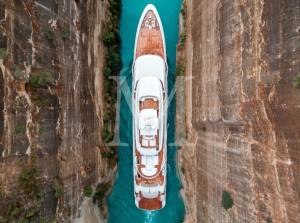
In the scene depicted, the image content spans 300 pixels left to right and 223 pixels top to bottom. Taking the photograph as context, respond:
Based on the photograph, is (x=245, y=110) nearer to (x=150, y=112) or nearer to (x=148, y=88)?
(x=150, y=112)

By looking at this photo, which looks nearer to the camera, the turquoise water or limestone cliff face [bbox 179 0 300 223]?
limestone cliff face [bbox 179 0 300 223]

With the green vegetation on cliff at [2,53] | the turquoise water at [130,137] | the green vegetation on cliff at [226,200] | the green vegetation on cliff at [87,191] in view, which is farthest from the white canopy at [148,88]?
the green vegetation on cliff at [2,53]

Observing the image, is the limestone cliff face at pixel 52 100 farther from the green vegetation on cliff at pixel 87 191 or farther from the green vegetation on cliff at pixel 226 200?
the green vegetation on cliff at pixel 226 200

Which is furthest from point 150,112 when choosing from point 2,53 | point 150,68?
point 2,53

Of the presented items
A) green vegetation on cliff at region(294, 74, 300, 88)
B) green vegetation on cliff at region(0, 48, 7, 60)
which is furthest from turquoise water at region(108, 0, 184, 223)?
green vegetation on cliff at region(294, 74, 300, 88)

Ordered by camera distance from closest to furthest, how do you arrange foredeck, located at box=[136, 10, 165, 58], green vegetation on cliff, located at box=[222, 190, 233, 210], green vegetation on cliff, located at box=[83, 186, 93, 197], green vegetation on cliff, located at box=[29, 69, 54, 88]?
green vegetation on cliff, located at box=[29, 69, 54, 88] → green vegetation on cliff, located at box=[222, 190, 233, 210] → green vegetation on cliff, located at box=[83, 186, 93, 197] → foredeck, located at box=[136, 10, 165, 58]

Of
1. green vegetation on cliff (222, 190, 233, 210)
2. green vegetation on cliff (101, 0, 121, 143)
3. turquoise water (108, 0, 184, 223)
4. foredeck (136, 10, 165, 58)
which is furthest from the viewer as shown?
turquoise water (108, 0, 184, 223)

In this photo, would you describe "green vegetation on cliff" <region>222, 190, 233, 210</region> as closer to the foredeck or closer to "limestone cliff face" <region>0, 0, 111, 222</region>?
"limestone cliff face" <region>0, 0, 111, 222</region>
